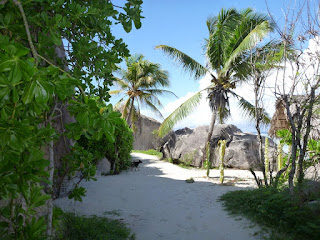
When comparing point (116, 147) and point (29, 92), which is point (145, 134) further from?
point (29, 92)

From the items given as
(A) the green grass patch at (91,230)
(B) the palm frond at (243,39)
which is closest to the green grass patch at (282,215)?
(A) the green grass patch at (91,230)

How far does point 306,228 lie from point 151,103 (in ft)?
50.6

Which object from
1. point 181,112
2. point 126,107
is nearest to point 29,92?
point 181,112

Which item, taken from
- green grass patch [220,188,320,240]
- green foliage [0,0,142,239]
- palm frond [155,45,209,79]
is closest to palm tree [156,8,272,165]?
palm frond [155,45,209,79]

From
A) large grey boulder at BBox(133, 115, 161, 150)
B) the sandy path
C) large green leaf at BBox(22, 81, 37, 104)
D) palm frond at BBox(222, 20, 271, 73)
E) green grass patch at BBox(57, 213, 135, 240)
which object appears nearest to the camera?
large green leaf at BBox(22, 81, 37, 104)

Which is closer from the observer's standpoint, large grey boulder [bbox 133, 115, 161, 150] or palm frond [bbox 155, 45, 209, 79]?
palm frond [bbox 155, 45, 209, 79]

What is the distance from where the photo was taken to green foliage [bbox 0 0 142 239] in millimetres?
1104

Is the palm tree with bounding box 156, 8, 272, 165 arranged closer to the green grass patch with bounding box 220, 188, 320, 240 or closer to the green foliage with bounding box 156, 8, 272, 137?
the green foliage with bounding box 156, 8, 272, 137

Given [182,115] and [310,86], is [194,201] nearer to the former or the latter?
[310,86]

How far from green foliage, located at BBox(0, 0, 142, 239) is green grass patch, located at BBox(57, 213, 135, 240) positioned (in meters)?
2.09

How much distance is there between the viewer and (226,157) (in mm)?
13000

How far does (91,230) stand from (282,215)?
3171 mm

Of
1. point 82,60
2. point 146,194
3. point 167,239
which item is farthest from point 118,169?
point 82,60

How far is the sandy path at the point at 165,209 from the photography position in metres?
4.29
